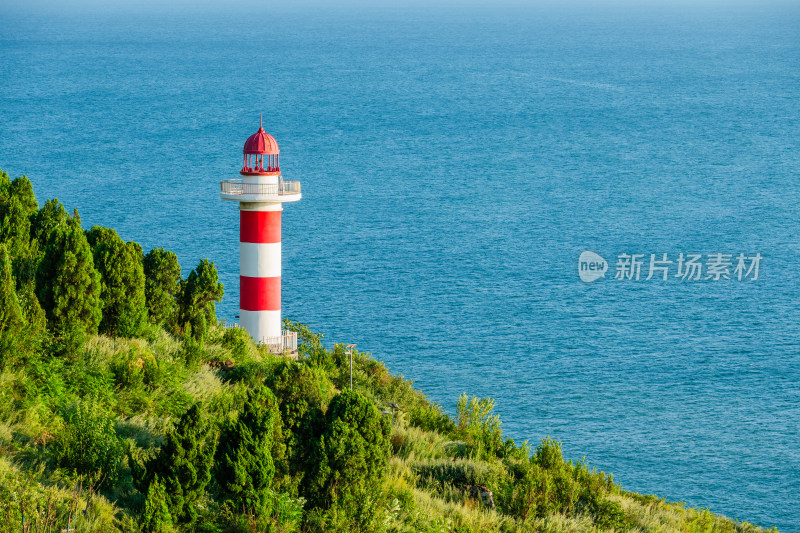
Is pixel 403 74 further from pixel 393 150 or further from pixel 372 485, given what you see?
pixel 372 485

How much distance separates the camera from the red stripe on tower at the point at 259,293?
30.4 metres

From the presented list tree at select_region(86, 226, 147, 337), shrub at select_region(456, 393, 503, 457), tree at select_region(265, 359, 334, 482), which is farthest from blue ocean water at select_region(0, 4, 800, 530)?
tree at select_region(265, 359, 334, 482)

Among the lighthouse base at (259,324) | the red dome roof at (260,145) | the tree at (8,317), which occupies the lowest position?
the lighthouse base at (259,324)

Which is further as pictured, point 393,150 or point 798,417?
point 393,150

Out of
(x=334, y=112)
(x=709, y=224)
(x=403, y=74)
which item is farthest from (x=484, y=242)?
(x=403, y=74)

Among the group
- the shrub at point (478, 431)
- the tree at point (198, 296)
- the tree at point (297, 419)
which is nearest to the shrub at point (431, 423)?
the shrub at point (478, 431)

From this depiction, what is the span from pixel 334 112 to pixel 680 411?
3683 inches

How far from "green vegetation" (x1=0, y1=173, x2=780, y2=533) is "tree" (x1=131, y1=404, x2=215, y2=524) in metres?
0.02

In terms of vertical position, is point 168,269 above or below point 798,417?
above

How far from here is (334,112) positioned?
444 feet

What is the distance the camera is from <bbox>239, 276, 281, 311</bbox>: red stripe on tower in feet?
99.9

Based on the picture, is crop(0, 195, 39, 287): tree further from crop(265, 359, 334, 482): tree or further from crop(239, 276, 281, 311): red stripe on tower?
crop(265, 359, 334, 482): tree

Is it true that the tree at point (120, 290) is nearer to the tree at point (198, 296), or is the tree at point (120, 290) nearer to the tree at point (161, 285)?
the tree at point (161, 285)

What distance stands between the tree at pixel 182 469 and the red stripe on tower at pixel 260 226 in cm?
1617
